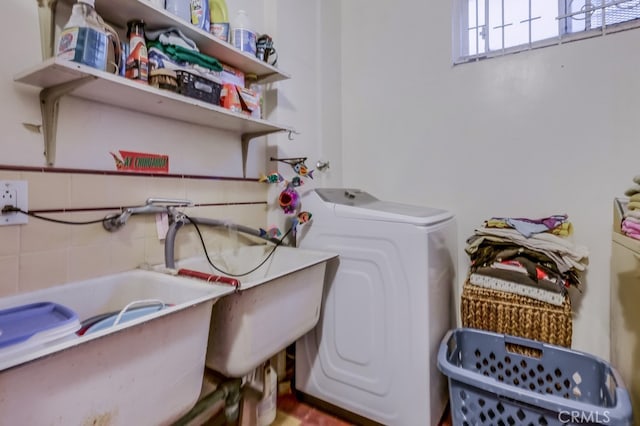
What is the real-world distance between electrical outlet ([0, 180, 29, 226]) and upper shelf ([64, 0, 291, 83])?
60cm

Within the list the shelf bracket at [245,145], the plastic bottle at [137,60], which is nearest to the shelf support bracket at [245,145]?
the shelf bracket at [245,145]

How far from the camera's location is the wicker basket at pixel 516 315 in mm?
1304

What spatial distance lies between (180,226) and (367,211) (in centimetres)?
78

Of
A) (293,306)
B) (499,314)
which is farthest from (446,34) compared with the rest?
(293,306)

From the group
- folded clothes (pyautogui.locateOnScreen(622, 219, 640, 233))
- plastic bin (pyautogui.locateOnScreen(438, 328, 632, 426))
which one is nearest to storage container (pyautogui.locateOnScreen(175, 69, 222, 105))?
plastic bin (pyautogui.locateOnScreen(438, 328, 632, 426))

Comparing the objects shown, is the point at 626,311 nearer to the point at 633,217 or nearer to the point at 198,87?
the point at 633,217

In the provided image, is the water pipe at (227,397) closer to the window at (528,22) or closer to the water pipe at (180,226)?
the water pipe at (180,226)

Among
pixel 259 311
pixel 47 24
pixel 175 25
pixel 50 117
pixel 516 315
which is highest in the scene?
pixel 175 25

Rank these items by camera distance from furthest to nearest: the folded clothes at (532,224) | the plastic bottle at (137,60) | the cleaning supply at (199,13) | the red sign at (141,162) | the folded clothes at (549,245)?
the folded clothes at (532,224) < the folded clothes at (549,245) < the cleaning supply at (199,13) < the red sign at (141,162) < the plastic bottle at (137,60)

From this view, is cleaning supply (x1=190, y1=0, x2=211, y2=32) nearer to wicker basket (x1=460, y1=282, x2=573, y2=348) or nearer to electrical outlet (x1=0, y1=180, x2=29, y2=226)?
electrical outlet (x1=0, y1=180, x2=29, y2=226)

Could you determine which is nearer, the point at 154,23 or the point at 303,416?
the point at 154,23

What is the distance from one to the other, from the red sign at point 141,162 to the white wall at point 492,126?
51.3 inches

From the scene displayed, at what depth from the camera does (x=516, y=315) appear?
54.2 inches

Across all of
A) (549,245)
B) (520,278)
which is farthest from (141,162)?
(549,245)
